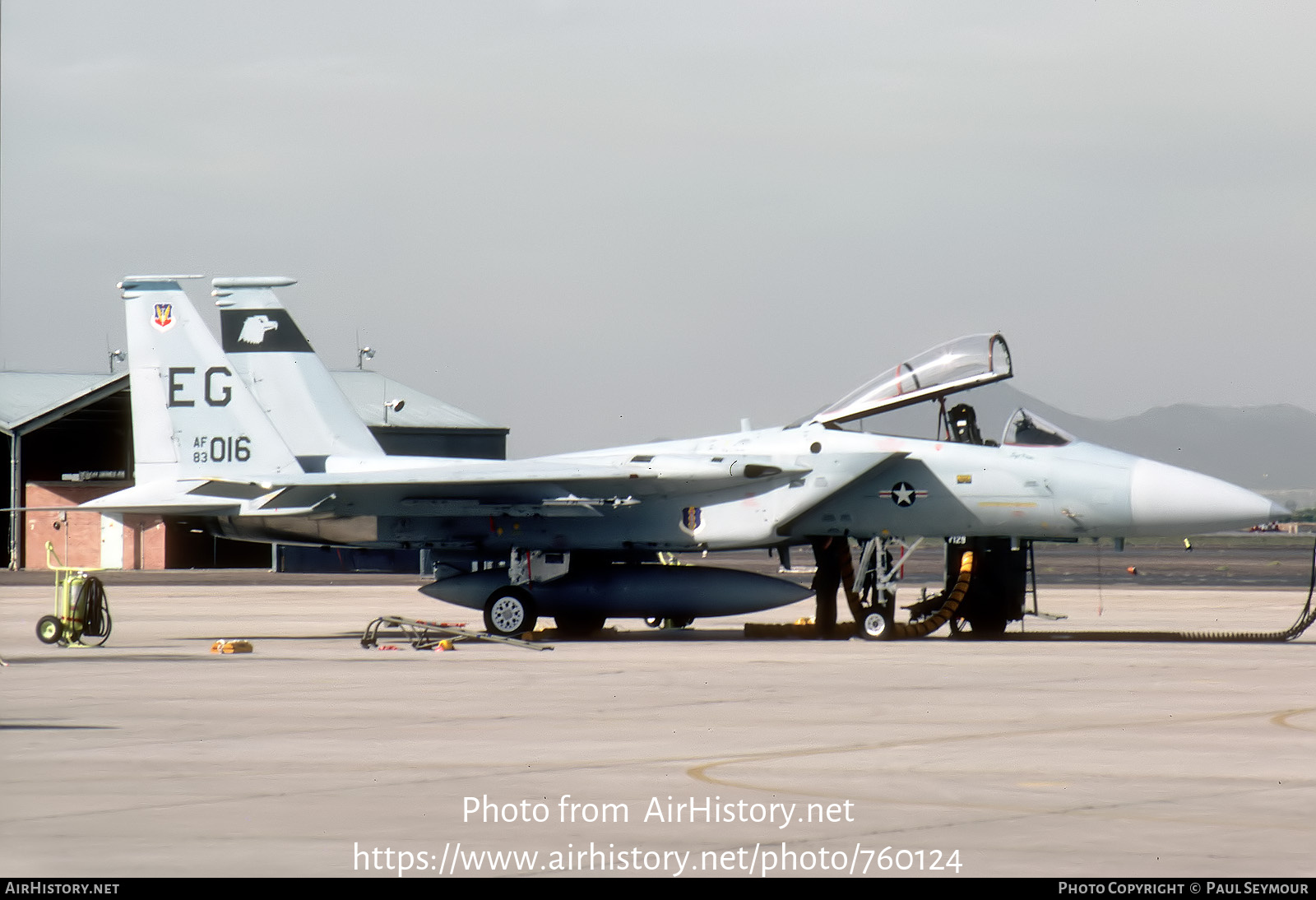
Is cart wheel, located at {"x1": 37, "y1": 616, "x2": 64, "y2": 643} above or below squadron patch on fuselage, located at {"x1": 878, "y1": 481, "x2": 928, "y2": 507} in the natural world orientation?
below

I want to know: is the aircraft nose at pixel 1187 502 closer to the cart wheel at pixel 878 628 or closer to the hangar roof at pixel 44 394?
the cart wheel at pixel 878 628

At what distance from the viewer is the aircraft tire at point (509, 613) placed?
67.7 ft

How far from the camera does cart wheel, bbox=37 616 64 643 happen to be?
19469 millimetres

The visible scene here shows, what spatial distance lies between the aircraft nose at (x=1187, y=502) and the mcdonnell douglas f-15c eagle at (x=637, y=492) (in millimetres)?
26

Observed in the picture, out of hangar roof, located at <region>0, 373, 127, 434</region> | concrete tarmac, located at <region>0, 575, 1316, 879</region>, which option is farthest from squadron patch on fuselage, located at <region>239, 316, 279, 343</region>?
hangar roof, located at <region>0, 373, 127, 434</region>

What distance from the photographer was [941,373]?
789 inches

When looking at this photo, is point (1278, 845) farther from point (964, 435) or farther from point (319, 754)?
point (964, 435)

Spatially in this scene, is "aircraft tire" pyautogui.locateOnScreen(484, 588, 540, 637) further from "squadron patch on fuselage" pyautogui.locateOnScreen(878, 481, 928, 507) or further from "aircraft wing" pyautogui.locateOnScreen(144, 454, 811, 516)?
"squadron patch on fuselage" pyautogui.locateOnScreen(878, 481, 928, 507)

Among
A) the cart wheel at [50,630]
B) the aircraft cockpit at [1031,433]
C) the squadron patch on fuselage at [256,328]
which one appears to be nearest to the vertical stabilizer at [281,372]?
the squadron patch on fuselage at [256,328]

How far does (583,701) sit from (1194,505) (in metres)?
9.58

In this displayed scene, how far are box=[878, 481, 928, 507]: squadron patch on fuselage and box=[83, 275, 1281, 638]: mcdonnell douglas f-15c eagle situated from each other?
23 mm

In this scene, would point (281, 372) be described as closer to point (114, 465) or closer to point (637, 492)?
point (637, 492)

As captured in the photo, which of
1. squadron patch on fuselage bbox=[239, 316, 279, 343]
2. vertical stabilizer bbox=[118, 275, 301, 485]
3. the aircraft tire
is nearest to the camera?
the aircraft tire
